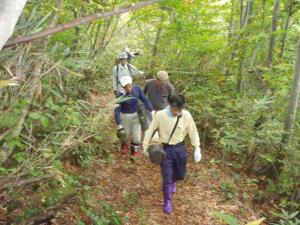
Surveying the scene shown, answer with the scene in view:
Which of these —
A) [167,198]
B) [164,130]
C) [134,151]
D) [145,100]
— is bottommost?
[167,198]

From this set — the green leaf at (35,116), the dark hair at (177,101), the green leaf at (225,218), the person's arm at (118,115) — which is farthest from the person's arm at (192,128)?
the green leaf at (225,218)

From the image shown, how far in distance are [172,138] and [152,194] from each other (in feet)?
4.94

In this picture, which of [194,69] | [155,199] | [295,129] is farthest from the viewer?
[194,69]

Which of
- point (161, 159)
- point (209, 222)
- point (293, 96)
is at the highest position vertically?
point (293, 96)

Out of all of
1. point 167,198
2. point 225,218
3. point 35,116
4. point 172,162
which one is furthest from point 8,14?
point 167,198

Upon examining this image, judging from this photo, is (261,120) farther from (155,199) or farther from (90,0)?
(90,0)

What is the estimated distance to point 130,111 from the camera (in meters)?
7.17

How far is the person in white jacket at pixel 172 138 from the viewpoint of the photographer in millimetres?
5504

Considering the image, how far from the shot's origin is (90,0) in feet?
22.7

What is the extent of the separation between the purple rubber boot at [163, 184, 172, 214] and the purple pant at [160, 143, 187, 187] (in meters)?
0.07

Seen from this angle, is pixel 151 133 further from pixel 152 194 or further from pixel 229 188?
pixel 229 188

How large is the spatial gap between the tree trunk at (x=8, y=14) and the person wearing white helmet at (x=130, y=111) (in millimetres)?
5140

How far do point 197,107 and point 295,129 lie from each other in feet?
7.76

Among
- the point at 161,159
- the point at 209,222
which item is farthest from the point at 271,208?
the point at 161,159
